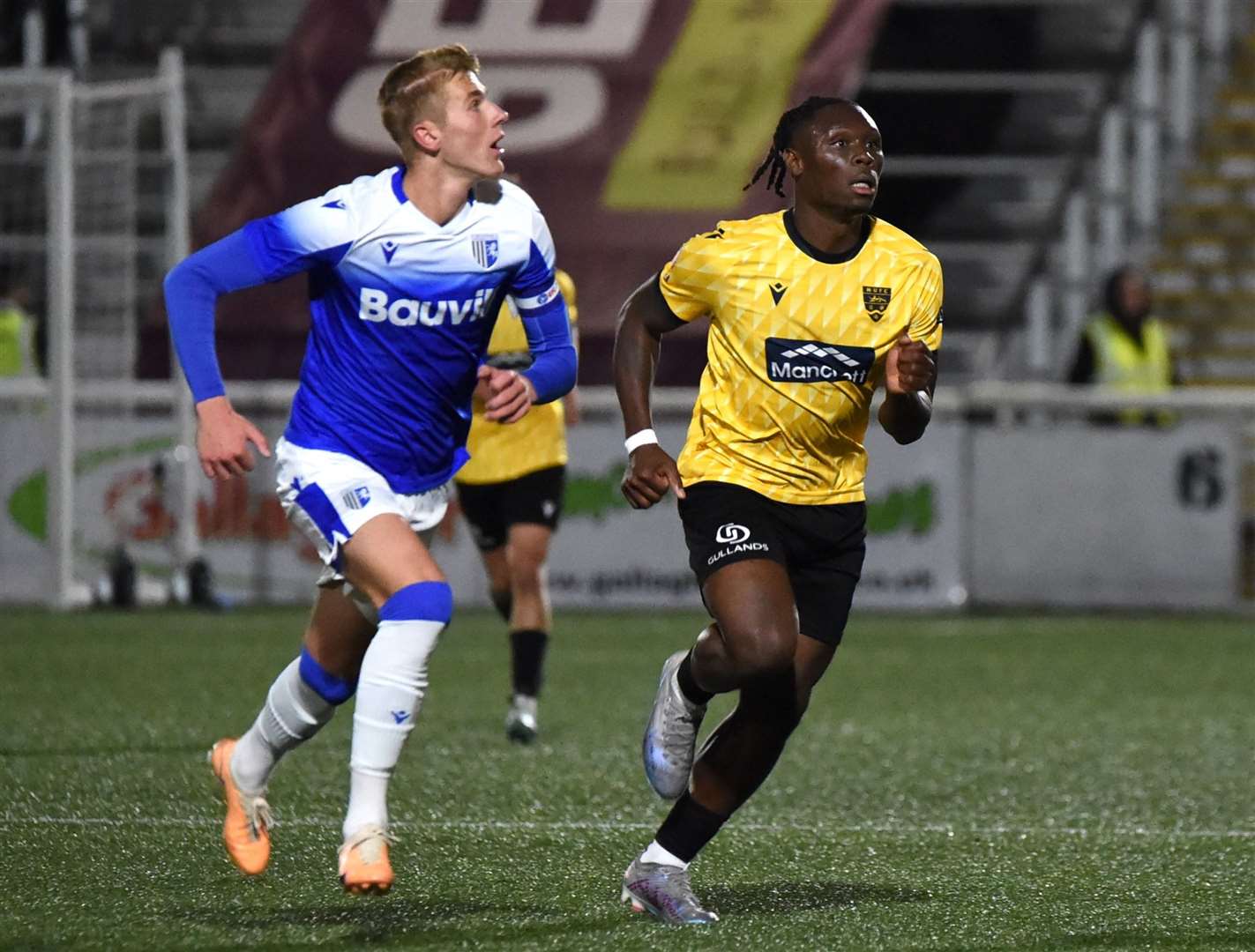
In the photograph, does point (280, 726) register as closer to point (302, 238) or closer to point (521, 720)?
point (302, 238)

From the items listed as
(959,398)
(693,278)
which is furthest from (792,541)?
(959,398)

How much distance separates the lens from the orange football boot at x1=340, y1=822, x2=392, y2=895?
4.68 m

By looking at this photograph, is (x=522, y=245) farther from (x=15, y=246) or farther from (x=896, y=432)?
(x=15, y=246)

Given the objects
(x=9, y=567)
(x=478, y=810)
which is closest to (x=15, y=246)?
(x=9, y=567)

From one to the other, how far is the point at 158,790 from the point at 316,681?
6.56 feet

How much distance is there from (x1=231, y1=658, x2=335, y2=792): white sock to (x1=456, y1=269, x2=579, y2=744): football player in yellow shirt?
10.8 ft

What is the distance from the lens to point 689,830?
17.3 feet

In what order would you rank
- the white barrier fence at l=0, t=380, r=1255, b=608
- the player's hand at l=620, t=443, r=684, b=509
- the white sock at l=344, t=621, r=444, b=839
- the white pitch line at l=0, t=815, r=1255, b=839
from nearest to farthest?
the white sock at l=344, t=621, r=444, b=839, the player's hand at l=620, t=443, r=684, b=509, the white pitch line at l=0, t=815, r=1255, b=839, the white barrier fence at l=0, t=380, r=1255, b=608

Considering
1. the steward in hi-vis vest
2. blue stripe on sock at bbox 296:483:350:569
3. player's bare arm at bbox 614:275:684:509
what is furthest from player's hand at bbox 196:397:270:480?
the steward in hi-vis vest

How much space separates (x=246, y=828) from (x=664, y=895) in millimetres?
983

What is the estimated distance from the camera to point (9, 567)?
14.8m

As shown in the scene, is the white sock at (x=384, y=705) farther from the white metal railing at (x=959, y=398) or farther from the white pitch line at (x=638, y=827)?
the white metal railing at (x=959, y=398)

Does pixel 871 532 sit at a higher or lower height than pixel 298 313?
lower

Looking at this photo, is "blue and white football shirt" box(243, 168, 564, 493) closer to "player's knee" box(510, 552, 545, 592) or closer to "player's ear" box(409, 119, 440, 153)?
"player's ear" box(409, 119, 440, 153)
